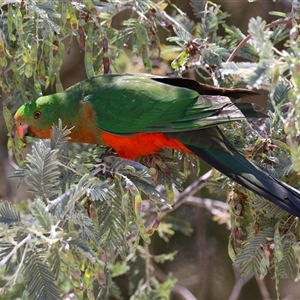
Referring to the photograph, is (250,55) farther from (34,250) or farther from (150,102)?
(34,250)

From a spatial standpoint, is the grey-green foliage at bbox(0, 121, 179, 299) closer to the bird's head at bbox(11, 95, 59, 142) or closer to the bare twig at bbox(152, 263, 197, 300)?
the bird's head at bbox(11, 95, 59, 142)

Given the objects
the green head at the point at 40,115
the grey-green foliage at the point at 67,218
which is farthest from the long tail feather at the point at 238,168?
the green head at the point at 40,115

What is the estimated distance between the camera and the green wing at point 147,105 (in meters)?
2.30

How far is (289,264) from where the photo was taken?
2.00 metres

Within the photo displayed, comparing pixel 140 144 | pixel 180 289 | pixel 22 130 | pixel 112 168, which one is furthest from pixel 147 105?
pixel 180 289

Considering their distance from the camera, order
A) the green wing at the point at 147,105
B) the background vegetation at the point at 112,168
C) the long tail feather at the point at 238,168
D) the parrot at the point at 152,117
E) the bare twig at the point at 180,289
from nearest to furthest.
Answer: the background vegetation at the point at 112,168
the long tail feather at the point at 238,168
the parrot at the point at 152,117
the green wing at the point at 147,105
the bare twig at the point at 180,289

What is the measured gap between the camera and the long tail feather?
1984 millimetres

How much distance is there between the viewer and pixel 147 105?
241cm

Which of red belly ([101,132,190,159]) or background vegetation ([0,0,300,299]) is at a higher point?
background vegetation ([0,0,300,299])

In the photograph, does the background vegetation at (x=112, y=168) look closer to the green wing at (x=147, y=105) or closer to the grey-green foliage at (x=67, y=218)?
the grey-green foliage at (x=67, y=218)

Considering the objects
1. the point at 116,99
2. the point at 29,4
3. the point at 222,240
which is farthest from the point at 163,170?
the point at 222,240

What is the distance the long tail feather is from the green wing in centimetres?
6

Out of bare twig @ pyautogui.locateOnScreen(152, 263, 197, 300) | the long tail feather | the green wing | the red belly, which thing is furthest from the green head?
bare twig @ pyautogui.locateOnScreen(152, 263, 197, 300)

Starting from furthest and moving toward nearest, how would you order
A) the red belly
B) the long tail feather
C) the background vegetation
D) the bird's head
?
the bird's head, the red belly, the long tail feather, the background vegetation
